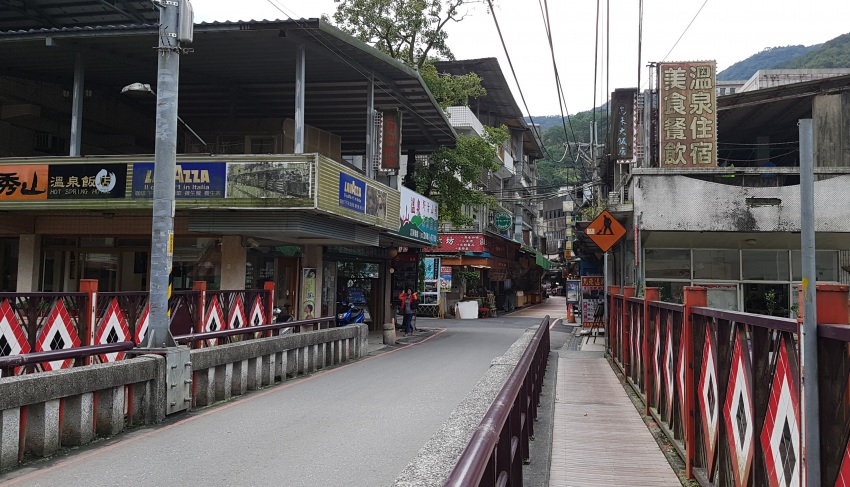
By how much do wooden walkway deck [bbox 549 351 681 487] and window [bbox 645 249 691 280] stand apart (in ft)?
24.1

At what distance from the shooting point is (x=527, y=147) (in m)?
58.7

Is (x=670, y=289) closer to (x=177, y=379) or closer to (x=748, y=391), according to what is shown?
(x=177, y=379)

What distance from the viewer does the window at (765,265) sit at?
56.7 ft

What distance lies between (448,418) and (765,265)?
15423mm

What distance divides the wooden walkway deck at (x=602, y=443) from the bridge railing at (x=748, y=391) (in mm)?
327

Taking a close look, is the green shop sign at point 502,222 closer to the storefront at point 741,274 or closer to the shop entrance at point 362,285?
the shop entrance at point 362,285

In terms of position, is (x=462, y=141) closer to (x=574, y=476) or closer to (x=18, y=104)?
(x=18, y=104)

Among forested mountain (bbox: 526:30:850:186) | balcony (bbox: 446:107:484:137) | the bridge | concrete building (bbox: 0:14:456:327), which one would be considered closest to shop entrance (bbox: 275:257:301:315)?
concrete building (bbox: 0:14:456:327)

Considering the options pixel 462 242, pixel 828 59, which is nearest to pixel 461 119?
pixel 462 242

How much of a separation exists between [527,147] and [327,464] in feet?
177

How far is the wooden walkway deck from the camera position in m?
5.76

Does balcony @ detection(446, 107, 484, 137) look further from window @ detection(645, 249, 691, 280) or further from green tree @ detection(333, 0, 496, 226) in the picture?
window @ detection(645, 249, 691, 280)

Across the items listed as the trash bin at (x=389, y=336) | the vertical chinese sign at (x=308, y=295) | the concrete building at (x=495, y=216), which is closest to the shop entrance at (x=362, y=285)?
the trash bin at (x=389, y=336)

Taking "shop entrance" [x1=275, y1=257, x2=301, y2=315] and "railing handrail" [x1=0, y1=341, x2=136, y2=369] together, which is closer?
"railing handrail" [x1=0, y1=341, x2=136, y2=369]
